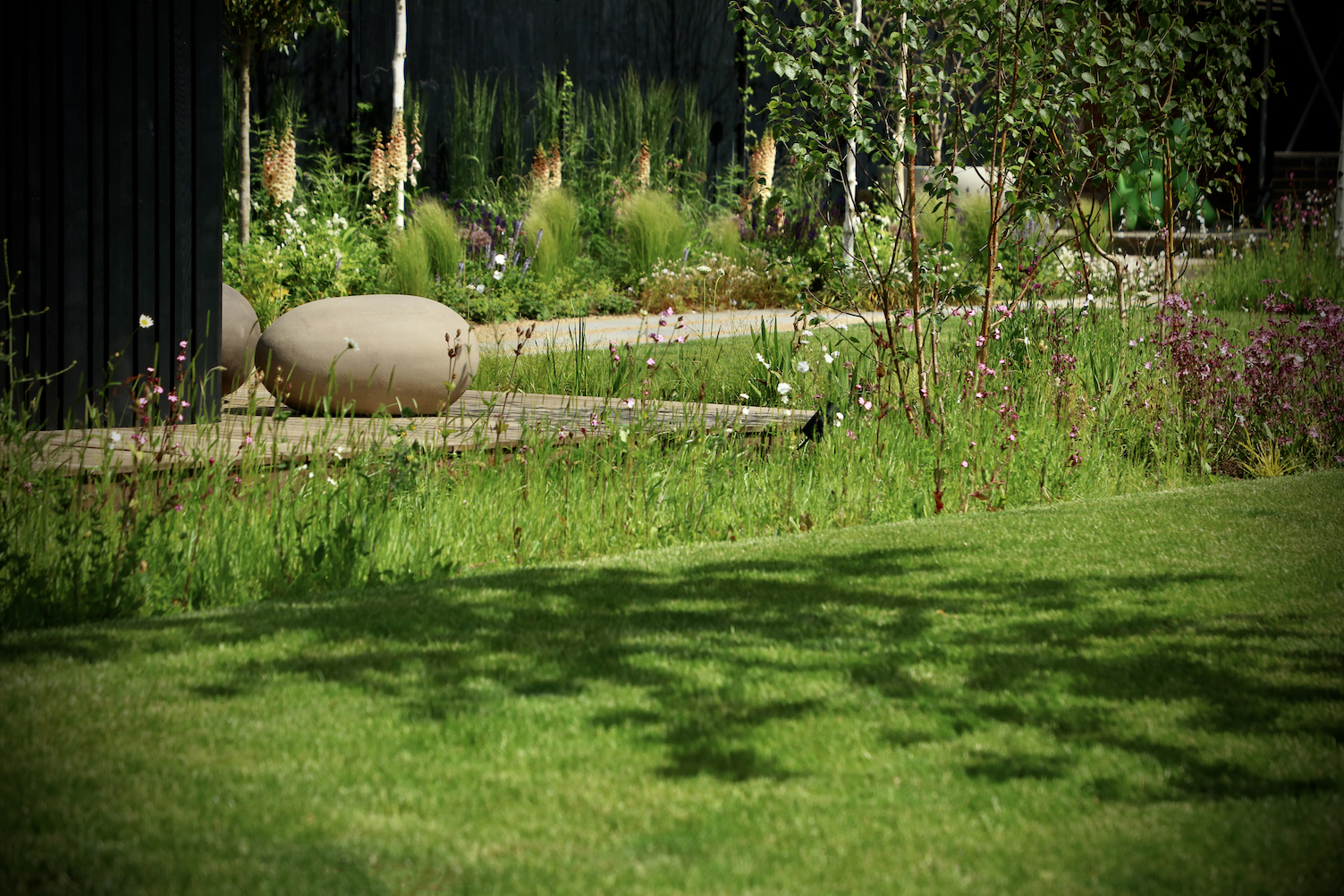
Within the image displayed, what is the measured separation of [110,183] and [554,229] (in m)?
7.21

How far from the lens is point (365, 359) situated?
224 inches

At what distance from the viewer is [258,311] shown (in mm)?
9102

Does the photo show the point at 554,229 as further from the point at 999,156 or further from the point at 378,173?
the point at 999,156

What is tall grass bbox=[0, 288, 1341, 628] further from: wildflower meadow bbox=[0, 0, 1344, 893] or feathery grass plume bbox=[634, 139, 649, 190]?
feathery grass plume bbox=[634, 139, 649, 190]

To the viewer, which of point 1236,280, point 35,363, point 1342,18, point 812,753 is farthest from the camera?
point 1342,18

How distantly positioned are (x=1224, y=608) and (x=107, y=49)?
4781 mm

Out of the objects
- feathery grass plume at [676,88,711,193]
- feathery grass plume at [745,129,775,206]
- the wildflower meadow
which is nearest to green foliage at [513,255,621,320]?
feathery grass plume at [745,129,775,206]

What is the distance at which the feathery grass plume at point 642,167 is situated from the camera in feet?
46.9

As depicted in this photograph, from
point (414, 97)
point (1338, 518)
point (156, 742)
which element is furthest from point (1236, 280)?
point (156, 742)

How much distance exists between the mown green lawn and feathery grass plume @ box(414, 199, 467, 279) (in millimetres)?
7732

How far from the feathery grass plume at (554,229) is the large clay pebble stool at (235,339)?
5.83m

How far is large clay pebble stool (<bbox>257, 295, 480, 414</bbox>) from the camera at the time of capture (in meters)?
5.64

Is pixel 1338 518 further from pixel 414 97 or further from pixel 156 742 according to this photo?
pixel 414 97

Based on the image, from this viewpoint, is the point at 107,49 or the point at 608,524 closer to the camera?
the point at 608,524
